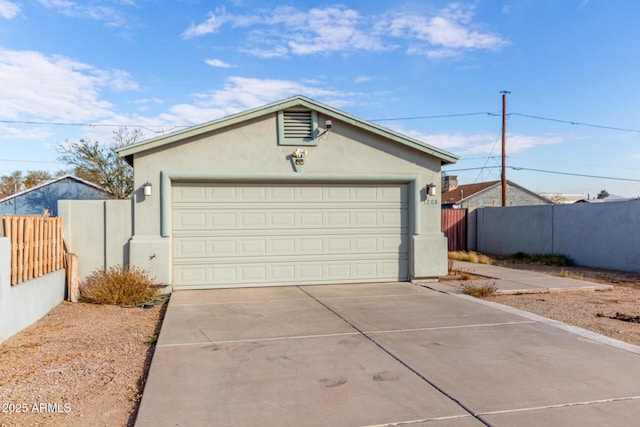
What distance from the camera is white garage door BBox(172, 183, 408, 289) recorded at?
11.4m

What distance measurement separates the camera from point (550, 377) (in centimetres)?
537

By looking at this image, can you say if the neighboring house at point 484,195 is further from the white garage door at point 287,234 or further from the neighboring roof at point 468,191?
the white garage door at point 287,234

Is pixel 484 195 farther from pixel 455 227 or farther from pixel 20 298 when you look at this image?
pixel 20 298

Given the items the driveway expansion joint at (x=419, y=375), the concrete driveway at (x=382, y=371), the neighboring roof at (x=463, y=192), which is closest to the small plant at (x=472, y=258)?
the concrete driveway at (x=382, y=371)

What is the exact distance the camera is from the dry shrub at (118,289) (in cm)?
988

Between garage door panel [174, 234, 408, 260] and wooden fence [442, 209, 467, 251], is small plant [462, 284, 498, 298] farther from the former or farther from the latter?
wooden fence [442, 209, 467, 251]

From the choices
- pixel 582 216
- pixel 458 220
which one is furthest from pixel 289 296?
pixel 458 220

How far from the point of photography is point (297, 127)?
11.7m

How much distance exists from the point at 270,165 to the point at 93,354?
20.4ft

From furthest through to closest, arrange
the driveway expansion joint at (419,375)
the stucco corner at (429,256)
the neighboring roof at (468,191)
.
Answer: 1. the neighboring roof at (468,191)
2. the stucco corner at (429,256)
3. the driveway expansion joint at (419,375)

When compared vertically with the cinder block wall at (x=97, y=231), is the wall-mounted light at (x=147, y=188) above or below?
above

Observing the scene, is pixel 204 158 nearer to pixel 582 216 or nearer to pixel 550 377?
pixel 550 377

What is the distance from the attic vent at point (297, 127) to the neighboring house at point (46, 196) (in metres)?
18.4

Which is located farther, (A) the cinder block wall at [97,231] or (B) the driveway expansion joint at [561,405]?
(A) the cinder block wall at [97,231]
